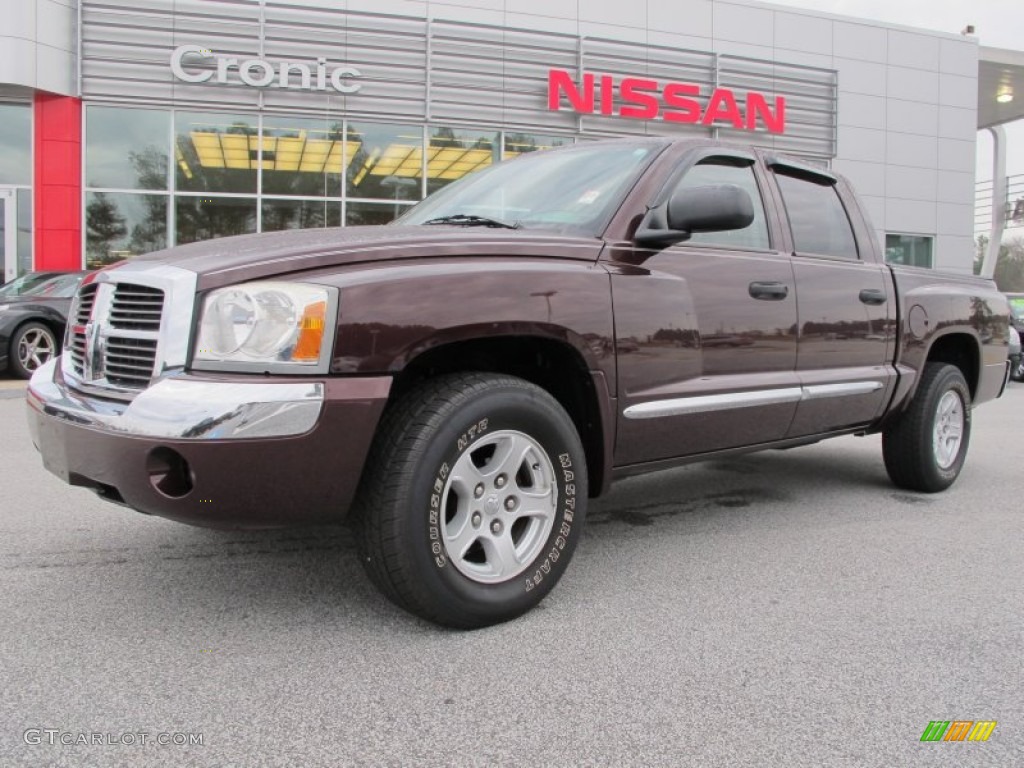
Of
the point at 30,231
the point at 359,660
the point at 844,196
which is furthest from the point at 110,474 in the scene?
the point at 30,231

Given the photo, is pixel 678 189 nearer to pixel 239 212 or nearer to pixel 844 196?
pixel 844 196

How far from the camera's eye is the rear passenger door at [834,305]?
153 inches

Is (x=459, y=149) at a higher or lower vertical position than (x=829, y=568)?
higher

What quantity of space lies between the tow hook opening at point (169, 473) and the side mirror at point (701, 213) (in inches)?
70.8

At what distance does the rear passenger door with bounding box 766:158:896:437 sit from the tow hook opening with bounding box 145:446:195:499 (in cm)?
269

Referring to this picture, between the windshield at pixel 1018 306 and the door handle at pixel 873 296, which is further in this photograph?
the windshield at pixel 1018 306

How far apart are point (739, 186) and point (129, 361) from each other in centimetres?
249

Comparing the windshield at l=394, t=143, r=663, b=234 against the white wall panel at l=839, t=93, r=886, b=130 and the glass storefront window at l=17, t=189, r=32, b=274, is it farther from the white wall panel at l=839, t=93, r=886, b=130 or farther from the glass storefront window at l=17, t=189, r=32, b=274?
the white wall panel at l=839, t=93, r=886, b=130

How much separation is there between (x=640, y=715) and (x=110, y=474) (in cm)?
161

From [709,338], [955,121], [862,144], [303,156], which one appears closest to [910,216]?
[862,144]

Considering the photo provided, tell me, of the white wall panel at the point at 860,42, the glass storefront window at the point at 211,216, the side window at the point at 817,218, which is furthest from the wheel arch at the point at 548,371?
the white wall panel at the point at 860,42

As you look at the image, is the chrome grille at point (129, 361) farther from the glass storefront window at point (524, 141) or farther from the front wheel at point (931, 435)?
the glass storefront window at point (524, 141)

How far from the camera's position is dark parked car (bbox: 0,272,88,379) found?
33.2 feet

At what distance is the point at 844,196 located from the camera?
15.0 feet
